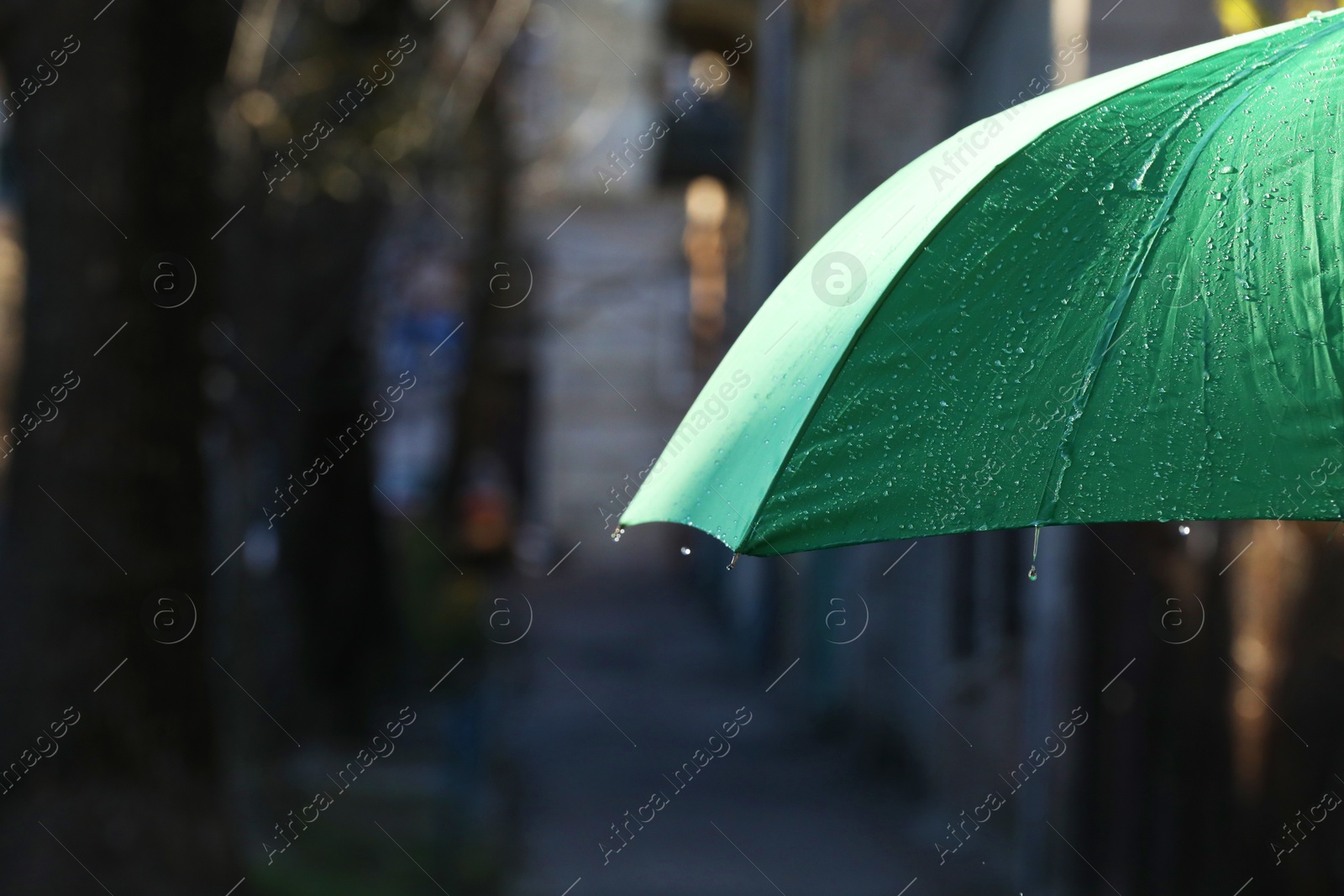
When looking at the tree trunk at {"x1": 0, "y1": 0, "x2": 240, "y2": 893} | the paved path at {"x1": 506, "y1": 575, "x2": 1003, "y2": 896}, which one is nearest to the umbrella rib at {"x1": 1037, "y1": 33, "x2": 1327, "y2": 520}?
the tree trunk at {"x1": 0, "y1": 0, "x2": 240, "y2": 893}

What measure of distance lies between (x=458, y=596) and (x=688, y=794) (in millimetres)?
1858

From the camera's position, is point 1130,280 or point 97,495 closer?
point 1130,280

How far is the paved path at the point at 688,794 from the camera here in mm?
7203

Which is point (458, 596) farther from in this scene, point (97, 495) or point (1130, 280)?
point (1130, 280)

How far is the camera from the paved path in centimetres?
720

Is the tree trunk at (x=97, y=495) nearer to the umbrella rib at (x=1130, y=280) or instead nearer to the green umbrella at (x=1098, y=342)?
the green umbrella at (x=1098, y=342)

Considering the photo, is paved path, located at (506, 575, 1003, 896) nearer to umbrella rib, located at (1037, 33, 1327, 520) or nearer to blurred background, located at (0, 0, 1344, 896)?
blurred background, located at (0, 0, 1344, 896)

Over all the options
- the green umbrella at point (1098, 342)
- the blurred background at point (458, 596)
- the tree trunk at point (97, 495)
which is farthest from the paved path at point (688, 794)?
the green umbrella at point (1098, 342)

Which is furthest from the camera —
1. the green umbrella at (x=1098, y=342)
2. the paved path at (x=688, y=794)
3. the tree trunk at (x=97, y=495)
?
the paved path at (x=688, y=794)

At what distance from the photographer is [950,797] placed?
805 cm

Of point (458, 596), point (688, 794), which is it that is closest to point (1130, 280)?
point (458, 596)

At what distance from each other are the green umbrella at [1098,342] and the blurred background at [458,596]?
1.83m

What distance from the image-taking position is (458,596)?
8.59 m

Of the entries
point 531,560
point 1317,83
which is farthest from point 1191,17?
point 531,560
